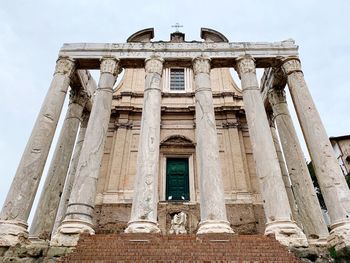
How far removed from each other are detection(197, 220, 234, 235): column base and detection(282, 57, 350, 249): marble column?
10.8 ft

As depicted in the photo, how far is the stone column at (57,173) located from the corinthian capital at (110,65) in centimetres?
241

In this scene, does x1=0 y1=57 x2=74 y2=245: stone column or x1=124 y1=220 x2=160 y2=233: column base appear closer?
x1=124 y1=220 x2=160 y2=233: column base

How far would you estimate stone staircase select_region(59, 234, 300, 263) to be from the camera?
816 centimetres

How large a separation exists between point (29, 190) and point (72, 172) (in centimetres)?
526

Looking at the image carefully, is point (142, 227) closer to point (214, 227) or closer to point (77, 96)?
point (214, 227)

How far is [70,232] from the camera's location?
972cm

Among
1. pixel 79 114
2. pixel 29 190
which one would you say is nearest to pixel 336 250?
pixel 29 190

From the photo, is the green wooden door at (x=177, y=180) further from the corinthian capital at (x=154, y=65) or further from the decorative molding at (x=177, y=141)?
the corinthian capital at (x=154, y=65)

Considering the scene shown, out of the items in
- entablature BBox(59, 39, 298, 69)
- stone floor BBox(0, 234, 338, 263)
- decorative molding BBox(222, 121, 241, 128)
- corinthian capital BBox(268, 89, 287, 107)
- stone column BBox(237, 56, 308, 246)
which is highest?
entablature BBox(59, 39, 298, 69)

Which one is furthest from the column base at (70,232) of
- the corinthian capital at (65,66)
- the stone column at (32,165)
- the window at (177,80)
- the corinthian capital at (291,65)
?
the window at (177,80)

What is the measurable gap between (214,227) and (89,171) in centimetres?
490

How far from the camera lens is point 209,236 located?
367 inches

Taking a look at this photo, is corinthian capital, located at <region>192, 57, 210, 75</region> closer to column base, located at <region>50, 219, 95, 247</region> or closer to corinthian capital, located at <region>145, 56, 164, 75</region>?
corinthian capital, located at <region>145, 56, 164, 75</region>

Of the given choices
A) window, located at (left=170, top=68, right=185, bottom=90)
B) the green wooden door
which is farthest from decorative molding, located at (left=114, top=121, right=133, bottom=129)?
window, located at (left=170, top=68, right=185, bottom=90)
